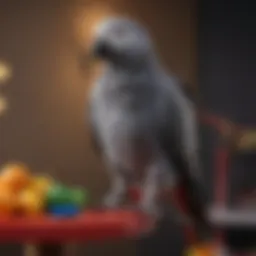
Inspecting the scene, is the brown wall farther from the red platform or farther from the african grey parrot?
the red platform

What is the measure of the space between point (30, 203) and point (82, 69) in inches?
20.7

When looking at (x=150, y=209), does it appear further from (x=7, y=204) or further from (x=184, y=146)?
(x=7, y=204)

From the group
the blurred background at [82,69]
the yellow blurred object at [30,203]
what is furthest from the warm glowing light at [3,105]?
the yellow blurred object at [30,203]

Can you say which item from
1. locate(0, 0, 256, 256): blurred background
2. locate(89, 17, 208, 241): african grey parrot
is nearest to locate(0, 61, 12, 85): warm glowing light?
locate(0, 0, 256, 256): blurred background

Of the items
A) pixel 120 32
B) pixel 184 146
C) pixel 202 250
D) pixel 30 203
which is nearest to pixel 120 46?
pixel 120 32

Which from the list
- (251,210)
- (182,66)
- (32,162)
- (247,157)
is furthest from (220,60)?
(32,162)

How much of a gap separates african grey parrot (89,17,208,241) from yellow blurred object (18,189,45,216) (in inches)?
9.9

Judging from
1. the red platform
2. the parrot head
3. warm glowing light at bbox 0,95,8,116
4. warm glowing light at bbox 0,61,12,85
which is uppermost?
warm glowing light at bbox 0,61,12,85

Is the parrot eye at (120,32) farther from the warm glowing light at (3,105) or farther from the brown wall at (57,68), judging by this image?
the warm glowing light at (3,105)

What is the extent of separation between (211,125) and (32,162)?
0.36m

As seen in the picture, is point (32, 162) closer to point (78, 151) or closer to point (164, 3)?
point (78, 151)

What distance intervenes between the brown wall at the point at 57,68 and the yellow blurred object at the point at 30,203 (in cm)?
45

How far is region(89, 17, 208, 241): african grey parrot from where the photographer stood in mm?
1040

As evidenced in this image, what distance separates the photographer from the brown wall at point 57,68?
1.31 metres
